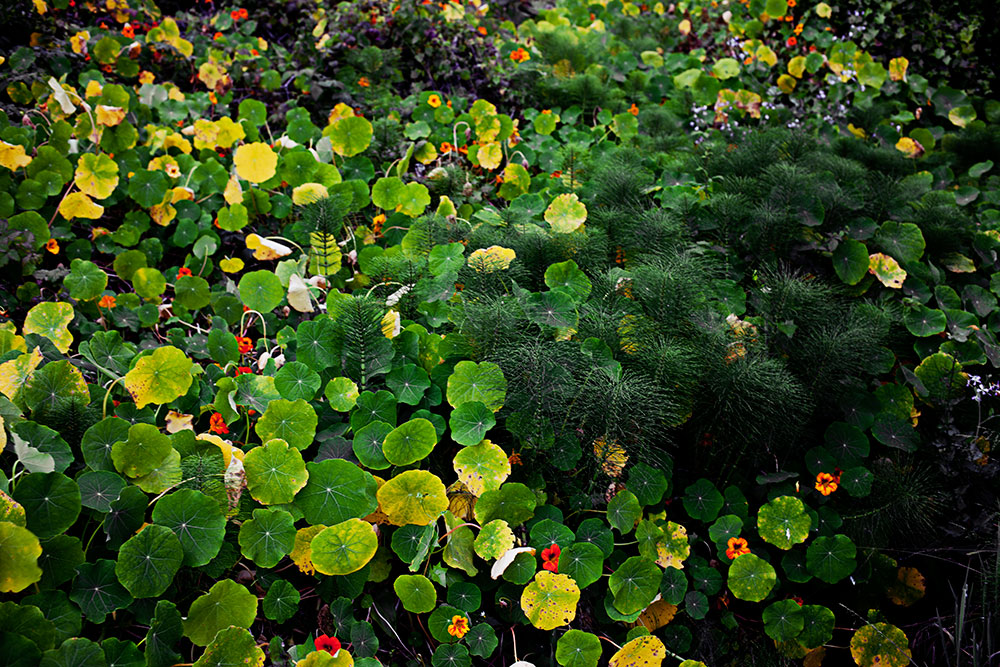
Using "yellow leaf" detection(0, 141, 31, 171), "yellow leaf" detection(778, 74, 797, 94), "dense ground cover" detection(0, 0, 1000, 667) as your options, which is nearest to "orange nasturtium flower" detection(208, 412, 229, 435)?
"dense ground cover" detection(0, 0, 1000, 667)

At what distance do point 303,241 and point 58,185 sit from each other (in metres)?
0.84

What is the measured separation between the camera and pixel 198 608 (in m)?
1.31

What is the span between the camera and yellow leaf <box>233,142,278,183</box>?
2328 mm

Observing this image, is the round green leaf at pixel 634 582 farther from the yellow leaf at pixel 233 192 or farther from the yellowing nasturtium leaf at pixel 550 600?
the yellow leaf at pixel 233 192

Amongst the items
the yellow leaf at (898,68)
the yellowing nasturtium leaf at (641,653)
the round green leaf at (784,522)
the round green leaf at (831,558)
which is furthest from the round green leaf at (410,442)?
the yellow leaf at (898,68)

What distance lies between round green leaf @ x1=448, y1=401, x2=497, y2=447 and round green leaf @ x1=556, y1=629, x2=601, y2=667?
0.47 m

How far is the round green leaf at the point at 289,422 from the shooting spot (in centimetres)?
160

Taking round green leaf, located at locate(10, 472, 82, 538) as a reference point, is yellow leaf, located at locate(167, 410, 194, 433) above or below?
below

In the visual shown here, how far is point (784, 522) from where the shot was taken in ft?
5.64

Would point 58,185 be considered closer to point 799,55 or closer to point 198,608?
point 198,608

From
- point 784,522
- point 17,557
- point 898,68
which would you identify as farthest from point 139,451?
point 898,68

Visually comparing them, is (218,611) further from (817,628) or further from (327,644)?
(817,628)

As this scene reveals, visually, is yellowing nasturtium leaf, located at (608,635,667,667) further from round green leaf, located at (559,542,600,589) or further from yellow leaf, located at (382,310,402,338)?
yellow leaf, located at (382,310,402,338)

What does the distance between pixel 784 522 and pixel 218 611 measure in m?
1.35
